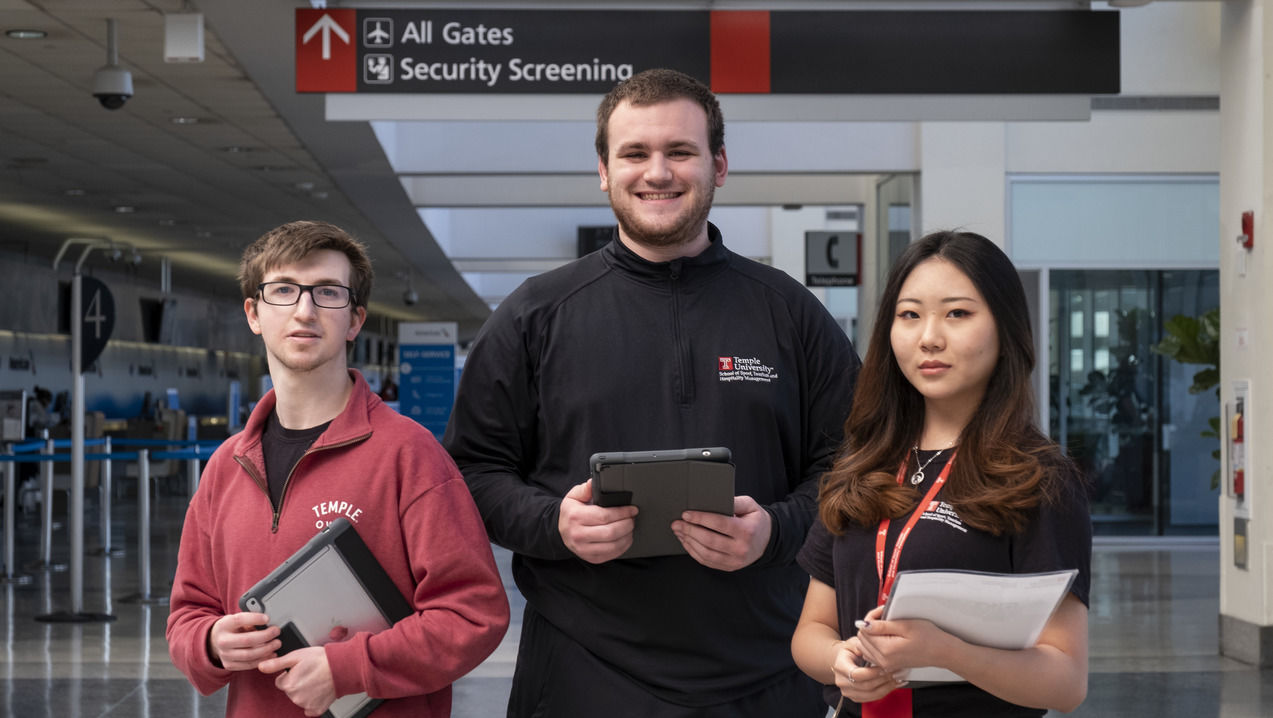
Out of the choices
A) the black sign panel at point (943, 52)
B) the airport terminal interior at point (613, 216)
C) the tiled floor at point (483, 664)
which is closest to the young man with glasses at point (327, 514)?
the airport terminal interior at point (613, 216)

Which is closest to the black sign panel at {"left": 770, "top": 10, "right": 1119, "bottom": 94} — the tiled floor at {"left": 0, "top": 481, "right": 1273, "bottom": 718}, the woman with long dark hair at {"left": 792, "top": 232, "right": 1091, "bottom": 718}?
the tiled floor at {"left": 0, "top": 481, "right": 1273, "bottom": 718}

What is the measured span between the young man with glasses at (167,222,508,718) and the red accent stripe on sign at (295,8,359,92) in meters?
3.56

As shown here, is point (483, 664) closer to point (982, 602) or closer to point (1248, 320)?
point (1248, 320)

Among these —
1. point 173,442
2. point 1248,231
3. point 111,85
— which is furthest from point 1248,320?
point 173,442

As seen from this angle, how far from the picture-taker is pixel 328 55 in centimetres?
559

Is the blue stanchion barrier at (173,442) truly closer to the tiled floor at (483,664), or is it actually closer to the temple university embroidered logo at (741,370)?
the tiled floor at (483,664)

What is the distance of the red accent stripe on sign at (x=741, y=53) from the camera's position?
566cm

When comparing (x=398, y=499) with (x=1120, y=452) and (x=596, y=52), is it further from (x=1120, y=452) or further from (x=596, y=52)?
(x=1120, y=452)

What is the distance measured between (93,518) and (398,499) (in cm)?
1503

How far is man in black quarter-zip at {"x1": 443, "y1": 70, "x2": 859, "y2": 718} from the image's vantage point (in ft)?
7.32

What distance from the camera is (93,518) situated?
15766 mm

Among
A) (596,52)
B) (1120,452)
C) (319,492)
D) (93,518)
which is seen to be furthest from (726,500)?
(93,518)

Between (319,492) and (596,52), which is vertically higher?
(596,52)

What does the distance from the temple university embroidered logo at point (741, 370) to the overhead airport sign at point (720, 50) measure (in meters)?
3.46
